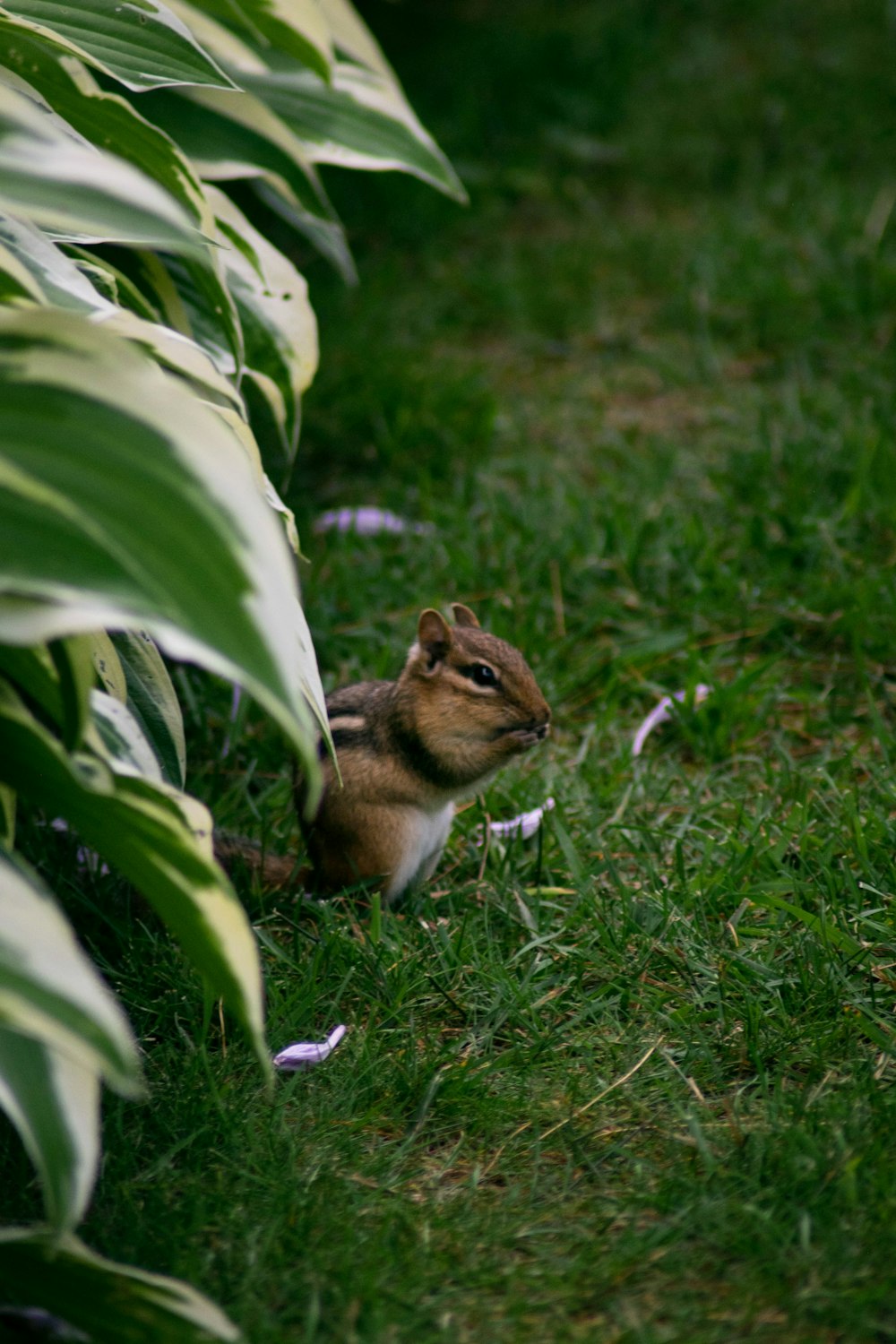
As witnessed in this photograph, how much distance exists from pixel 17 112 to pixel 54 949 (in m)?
0.93

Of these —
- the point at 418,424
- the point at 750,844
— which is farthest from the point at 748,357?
the point at 750,844

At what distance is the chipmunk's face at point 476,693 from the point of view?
111 inches

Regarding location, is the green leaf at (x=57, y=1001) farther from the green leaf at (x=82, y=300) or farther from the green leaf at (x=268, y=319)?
the green leaf at (x=268, y=319)

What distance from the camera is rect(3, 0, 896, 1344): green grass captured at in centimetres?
184

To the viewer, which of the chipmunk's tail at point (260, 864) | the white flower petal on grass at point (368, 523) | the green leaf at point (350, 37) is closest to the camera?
the chipmunk's tail at point (260, 864)

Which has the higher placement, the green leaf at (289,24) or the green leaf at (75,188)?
the green leaf at (75,188)

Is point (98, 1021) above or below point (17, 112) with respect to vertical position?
below

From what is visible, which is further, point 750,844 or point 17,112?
point 750,844

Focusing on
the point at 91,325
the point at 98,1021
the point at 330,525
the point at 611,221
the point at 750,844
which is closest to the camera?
the point at 98,1021

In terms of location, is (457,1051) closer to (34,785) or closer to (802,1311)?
(802,1311)

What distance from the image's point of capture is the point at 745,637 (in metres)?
3.53

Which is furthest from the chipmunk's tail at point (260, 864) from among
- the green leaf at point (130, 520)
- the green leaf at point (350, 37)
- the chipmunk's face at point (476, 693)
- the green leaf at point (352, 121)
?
the green leaf at point (350, 37)

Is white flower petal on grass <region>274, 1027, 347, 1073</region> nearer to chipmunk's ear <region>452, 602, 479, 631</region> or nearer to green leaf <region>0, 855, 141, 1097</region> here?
green leaf <region>0, 855, 141, 1097</region>

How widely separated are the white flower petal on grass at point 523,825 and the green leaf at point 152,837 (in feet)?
3.88
